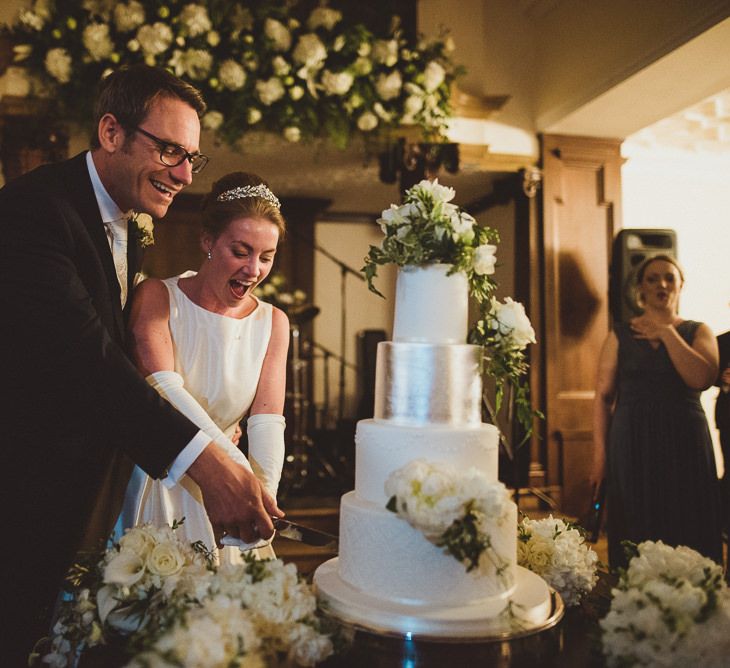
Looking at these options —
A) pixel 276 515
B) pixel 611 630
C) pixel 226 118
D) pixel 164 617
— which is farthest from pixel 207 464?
pixel 226 118

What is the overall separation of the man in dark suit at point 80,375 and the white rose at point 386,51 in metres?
3.12

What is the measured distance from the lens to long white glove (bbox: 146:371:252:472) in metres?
1.74

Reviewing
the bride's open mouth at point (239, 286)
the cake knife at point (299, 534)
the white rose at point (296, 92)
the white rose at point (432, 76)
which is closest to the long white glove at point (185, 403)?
the cake knife at point (299, 534)

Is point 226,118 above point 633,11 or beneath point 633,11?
beneath

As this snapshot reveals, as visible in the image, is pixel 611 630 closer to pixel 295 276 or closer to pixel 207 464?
pixel 207 464

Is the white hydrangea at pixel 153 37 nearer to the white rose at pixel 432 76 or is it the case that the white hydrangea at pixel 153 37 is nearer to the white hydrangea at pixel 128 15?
the white hydrangea at pixel 128 15

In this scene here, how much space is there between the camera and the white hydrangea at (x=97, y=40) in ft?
13.5

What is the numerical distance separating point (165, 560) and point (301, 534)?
0.37 m

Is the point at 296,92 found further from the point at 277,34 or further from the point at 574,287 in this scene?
the point at 574,287

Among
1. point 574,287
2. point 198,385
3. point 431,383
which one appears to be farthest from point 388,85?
point 431,383

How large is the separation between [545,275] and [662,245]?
0.86 m

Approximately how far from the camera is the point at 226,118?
14.9ft

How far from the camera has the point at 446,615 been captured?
1308 mm

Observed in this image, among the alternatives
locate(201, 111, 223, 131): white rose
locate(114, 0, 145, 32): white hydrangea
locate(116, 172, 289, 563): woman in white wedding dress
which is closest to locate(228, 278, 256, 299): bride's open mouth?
locate(116, 172, 289, 563): woman in white wedding dress
